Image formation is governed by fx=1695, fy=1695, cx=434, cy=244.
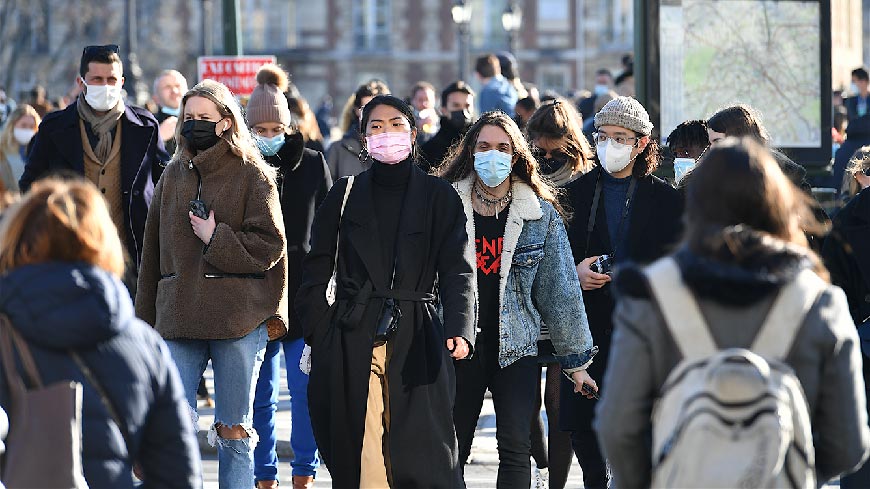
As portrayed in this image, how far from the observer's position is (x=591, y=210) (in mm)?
7215

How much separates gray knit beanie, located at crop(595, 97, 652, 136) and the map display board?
16.3 feet

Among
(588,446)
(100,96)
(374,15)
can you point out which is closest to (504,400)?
(588,446)

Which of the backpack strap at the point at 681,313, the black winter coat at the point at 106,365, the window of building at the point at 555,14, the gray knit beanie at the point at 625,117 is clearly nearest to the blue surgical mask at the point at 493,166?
the gray knit beanie at the point at 625,117

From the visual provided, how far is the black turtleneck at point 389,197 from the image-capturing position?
6484 millimetres

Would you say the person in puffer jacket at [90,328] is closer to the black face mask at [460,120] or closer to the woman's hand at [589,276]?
the woman's hand at [589,276]

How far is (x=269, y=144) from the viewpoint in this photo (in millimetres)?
8102

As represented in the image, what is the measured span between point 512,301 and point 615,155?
76cm

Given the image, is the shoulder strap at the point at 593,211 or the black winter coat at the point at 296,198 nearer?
the shoulder strap at the point at 593,211

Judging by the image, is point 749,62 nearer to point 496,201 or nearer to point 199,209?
point 496,201

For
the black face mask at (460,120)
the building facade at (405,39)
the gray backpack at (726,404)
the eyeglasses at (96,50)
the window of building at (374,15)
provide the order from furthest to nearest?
the window of building at (374,15), the building facade at (405,39), the black face mask at (460,120), the eyeglasses at (96,50), the gray backpack at (726,404)

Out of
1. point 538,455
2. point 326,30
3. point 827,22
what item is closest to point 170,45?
point 326,30

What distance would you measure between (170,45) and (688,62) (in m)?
57.9

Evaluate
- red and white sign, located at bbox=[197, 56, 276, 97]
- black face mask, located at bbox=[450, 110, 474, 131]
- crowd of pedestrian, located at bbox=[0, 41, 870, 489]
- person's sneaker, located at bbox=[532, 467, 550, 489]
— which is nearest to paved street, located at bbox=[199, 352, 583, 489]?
crowd of pedestrian, located at bbox=[0, 41, 870, 489]

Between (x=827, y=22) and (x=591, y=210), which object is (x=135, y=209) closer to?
(x=591, y=210)
